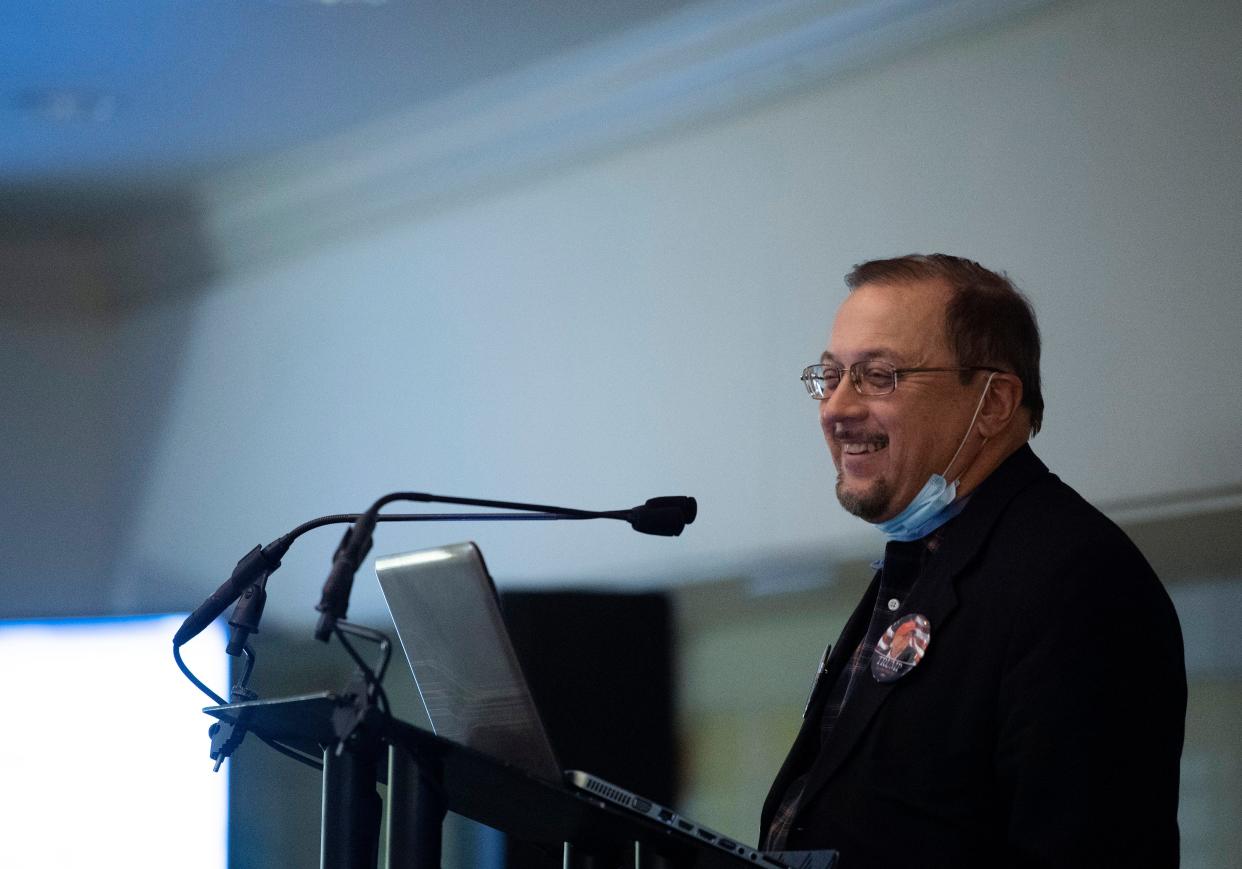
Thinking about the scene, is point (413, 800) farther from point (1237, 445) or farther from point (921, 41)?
point (921, 41)

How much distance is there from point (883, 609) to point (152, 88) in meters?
2.94

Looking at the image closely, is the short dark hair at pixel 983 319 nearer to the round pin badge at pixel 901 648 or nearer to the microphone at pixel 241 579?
the round pin badge at pixel 901 648

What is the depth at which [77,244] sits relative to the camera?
5449mm

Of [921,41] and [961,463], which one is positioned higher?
[921,41]

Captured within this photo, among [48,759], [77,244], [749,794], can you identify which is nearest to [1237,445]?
[749,794]

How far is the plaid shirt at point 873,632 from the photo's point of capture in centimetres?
206

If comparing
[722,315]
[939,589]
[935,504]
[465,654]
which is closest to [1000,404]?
[935,504]

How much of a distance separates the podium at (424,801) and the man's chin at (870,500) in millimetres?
711

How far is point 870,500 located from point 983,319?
34 cm

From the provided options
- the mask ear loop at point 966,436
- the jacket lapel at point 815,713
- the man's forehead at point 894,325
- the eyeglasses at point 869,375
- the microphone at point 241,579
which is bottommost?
the jacket lapel at point 815,713

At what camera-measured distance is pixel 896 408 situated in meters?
2.22

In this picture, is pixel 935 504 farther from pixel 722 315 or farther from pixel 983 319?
pixel 722 315

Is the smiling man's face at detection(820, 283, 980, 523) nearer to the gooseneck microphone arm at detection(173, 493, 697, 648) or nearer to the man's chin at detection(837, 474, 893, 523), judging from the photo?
the man's chin at detection(837, 474, 893, 523)

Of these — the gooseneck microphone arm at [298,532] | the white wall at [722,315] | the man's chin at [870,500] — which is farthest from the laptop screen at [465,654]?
the white wall at [722,315]
